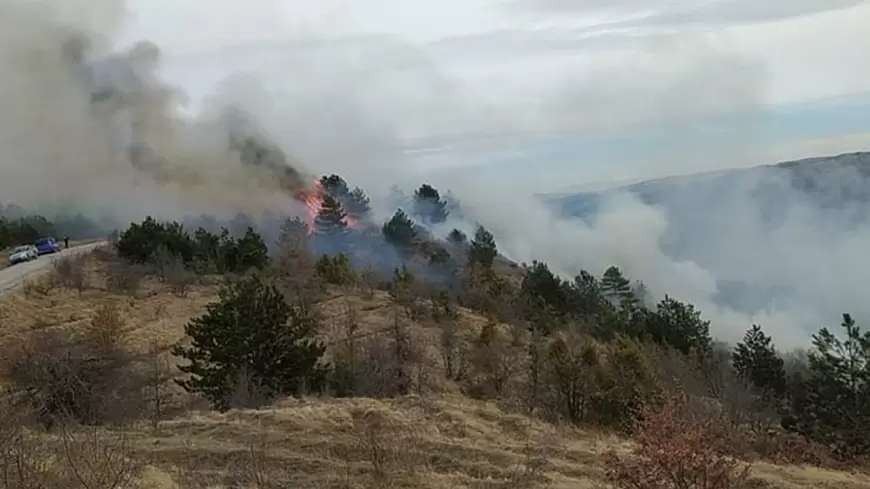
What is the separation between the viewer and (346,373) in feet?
89.7

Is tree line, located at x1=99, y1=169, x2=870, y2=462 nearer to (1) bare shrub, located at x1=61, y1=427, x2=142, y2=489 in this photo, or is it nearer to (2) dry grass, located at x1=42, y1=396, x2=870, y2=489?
(2) dry grass, located at x1=42, y1=396, x2=870, y2=489

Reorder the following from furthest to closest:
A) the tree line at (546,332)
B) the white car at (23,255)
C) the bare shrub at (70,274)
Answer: the white car at (23,255), the bare shrub at (70,274), the tree line at (546,332)

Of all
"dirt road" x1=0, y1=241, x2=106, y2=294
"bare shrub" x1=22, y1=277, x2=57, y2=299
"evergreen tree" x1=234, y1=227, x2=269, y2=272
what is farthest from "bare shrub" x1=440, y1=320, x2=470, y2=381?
"dirt road" x1=0, y1=241, x2=106, y2=294

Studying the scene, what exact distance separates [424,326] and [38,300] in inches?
712

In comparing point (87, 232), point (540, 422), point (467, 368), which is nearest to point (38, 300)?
point (467, 368)

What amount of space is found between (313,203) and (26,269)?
118 ft

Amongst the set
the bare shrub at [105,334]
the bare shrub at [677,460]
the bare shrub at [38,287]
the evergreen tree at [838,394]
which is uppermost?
the bare shrub at [38,287]

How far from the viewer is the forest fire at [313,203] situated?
236 feet

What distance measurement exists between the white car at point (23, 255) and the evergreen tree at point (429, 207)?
42252 millimetres

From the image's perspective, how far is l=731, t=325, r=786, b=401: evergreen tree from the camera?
39375 millimetres

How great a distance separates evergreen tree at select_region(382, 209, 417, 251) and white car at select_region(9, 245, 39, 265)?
1090 inches

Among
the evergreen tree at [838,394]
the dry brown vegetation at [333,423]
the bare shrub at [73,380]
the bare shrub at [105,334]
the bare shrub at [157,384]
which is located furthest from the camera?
the evergreen tree at [838,394]

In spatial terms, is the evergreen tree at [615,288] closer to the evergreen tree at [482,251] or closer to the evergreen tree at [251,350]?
the evergreen tree at [482,251]

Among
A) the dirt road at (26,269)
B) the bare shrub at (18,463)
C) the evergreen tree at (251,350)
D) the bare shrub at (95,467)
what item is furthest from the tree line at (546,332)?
the bare shrub at (18,463)
